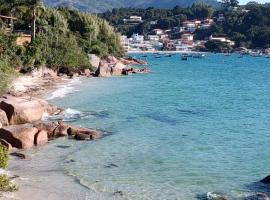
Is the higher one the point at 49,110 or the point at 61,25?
the point at 61,25

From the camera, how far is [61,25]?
73688mm

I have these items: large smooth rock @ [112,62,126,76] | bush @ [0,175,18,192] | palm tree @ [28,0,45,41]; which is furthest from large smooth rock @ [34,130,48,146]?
large smooth rock @ [112,62,126,76]

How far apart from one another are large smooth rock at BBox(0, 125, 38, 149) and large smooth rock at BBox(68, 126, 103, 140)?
2.64 meters

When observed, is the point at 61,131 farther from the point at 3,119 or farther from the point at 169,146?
the point at 169,146

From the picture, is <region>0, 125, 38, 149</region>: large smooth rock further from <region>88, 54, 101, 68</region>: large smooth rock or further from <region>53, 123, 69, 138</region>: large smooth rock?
<region>88, 54, 101, 68</region>: large smooth rock

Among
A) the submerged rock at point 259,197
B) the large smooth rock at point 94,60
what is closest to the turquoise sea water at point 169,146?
the submerged rock at point 259,197

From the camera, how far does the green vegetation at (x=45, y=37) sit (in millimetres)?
53031

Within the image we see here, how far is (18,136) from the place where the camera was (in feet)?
76.8

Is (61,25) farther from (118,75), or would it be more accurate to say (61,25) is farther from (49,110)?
(49,110)

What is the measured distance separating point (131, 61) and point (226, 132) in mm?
74495

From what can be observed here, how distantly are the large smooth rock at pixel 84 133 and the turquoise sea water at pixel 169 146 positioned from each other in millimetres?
628

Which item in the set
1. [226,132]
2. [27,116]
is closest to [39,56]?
[27,116]

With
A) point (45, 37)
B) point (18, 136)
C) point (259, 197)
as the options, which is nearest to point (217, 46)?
point (45, 37)

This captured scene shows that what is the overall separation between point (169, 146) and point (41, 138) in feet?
20.7
